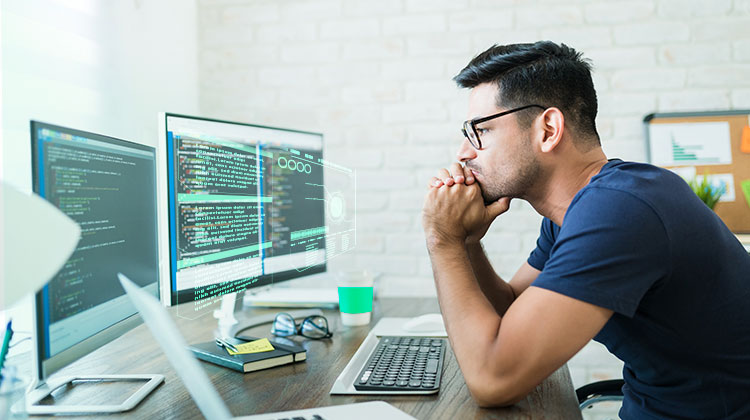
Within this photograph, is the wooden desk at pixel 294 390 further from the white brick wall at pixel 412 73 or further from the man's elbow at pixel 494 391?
the white brick wall at pixel 412 73

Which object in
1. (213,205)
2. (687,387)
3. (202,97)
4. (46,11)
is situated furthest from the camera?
(202,97)

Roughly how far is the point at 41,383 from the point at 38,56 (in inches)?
34.7

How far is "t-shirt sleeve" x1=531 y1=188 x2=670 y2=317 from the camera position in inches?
32.6

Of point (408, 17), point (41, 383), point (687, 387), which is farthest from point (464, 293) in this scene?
point (408, 17)

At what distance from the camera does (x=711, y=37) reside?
2.06m

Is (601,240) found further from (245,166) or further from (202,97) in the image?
(202,97)

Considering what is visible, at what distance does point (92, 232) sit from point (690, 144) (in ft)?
6.60

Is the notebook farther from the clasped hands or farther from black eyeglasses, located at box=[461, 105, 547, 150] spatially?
black eyeglasses, located at box=[461, 105, 547, 150]

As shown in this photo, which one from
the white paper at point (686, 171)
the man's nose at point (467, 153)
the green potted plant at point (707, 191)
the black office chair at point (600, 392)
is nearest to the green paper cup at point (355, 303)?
the man's nose at point (467, 153)

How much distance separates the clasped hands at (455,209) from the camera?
112 cm

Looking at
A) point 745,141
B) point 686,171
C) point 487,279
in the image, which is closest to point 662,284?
point 487,279

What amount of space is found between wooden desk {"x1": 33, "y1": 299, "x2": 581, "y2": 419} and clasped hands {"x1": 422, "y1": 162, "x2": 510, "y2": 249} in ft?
0.81

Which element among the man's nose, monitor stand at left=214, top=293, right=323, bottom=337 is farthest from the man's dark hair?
monitor stand at left=214, top=293, right=323, bottom=337

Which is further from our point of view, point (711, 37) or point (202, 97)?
point (202, 97)
